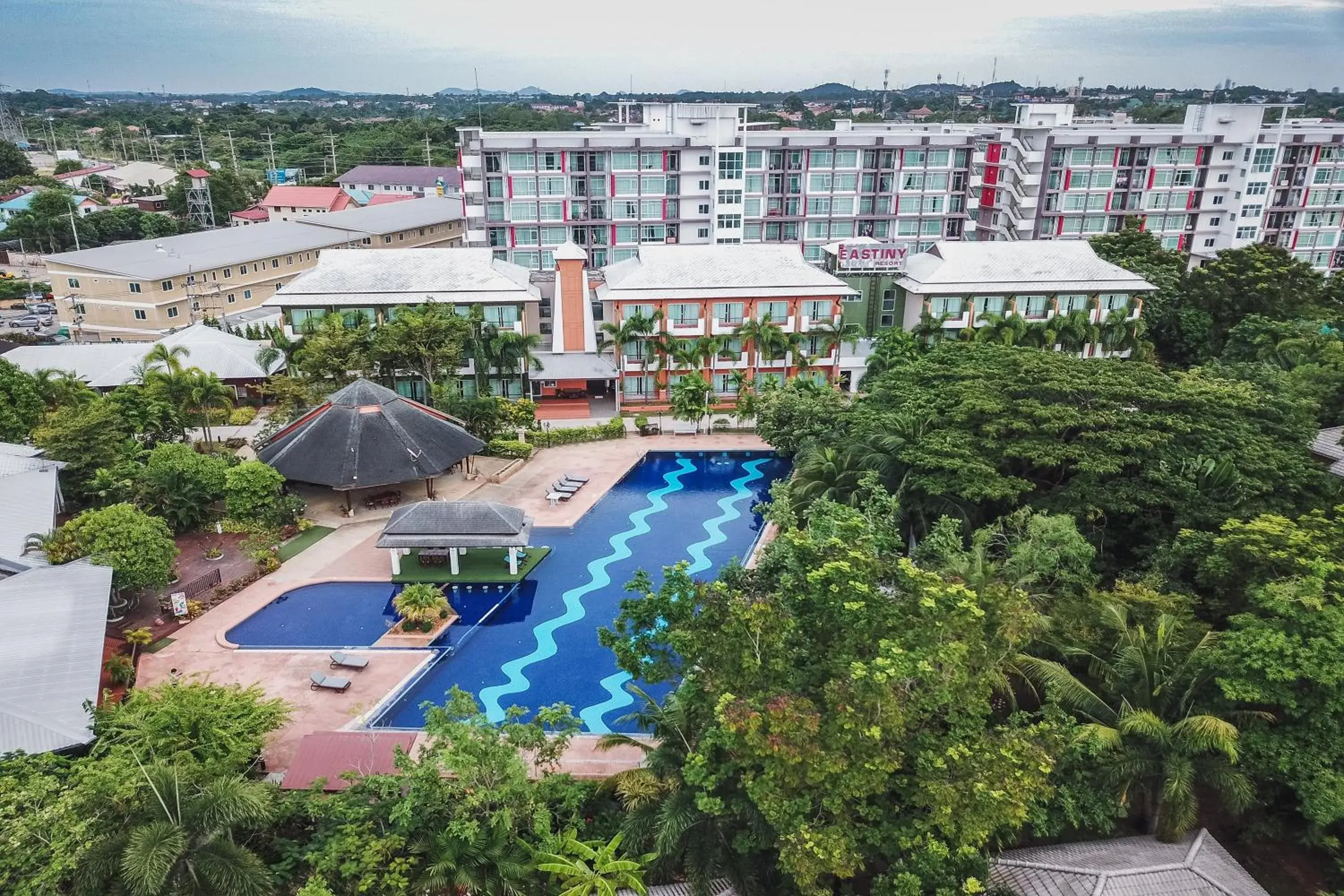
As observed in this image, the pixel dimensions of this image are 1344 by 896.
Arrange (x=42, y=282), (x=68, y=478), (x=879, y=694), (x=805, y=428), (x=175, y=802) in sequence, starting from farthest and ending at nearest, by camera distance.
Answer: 1. (x=42, y=282)
2. (x=805, y=428)
3. (x=68, y=478)
4. (x=175, y=802)
5. (x=879, y=694)

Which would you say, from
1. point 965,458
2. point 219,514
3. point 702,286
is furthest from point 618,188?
point 965,458

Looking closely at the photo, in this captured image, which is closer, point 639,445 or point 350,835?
point 350,835

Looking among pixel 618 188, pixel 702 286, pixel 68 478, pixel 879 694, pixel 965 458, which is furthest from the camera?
pixel 618 188

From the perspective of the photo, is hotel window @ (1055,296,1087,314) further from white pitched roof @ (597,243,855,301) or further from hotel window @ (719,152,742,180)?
hotel window @ (719,152,742,180)

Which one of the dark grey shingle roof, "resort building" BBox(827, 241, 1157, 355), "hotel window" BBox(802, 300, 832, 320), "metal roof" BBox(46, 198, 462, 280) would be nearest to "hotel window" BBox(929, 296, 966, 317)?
"resort building" BBox(827, 241, 1157, 355)

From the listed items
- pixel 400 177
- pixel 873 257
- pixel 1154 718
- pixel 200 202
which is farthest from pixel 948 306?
pixel 400 177

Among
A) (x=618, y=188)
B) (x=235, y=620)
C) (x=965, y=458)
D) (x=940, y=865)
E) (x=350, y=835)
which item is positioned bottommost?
(x=235, y=620)

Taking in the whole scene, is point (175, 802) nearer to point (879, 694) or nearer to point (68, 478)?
point (879, 694)

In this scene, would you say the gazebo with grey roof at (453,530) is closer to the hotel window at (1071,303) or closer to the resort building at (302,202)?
the hotel window at (1071,303)
